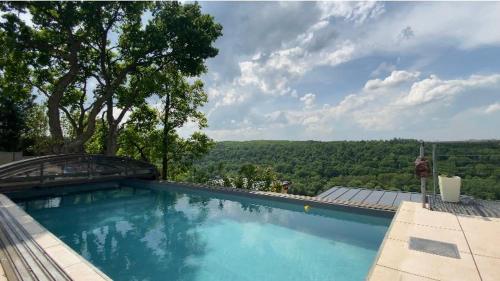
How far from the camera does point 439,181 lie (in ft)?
18.2

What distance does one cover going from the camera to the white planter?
17.7 ft

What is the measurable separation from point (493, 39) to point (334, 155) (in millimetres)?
20894

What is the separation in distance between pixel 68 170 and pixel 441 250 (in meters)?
11.3

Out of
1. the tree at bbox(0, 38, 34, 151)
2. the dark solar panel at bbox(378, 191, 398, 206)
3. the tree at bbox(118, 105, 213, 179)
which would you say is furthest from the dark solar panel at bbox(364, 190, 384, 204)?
the tree at bbox(0, 38, 34, 151)

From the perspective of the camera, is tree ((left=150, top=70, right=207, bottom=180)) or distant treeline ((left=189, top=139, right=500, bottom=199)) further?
tree ((left=150, top=70, right=207, bottom=180))

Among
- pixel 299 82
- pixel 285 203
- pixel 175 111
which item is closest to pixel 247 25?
pixel 299 82

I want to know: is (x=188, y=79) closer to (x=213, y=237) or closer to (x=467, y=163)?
(x=213, y=237)

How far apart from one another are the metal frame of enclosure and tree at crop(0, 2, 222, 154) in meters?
2.51

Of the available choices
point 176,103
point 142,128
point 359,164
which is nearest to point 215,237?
point 176,103

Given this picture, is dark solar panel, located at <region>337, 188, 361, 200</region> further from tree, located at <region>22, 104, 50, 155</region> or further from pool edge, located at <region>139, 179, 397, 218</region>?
tree, located at <region>22, 104, 50, 155</region>

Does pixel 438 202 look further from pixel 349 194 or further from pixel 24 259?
pixel 24 259

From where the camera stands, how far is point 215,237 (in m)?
6.08

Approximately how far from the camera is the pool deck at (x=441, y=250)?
2.83 m

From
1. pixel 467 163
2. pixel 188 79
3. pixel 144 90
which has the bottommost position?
pixel 467 163
